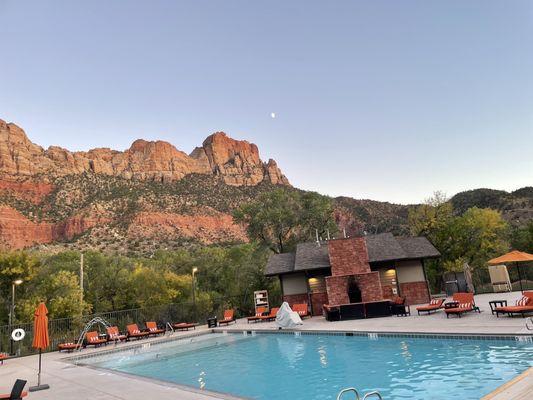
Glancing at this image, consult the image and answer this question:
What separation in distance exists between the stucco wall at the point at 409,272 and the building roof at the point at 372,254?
749mm

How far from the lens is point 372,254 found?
21750mm

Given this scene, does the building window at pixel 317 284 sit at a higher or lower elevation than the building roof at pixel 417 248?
lower

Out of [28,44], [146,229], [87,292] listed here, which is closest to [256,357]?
[87,292]

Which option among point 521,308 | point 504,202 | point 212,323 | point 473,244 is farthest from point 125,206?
point 521,308

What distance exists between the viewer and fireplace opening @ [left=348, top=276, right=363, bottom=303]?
20.1 meters

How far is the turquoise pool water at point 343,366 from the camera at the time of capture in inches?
282

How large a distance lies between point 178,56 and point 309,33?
1001 cm

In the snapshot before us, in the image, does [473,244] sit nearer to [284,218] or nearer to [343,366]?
[284,218]

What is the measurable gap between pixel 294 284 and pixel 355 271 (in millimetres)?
4680

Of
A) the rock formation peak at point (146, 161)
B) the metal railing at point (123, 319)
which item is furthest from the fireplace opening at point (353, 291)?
the rock formation peak at point (146, 161)

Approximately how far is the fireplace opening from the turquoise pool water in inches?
234

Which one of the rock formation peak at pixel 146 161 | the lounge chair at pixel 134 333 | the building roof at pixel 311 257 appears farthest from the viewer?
the rock formation peak at pixel 146 161

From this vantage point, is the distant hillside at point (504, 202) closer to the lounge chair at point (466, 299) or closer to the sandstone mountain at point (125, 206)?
the sandstone mountain at point (125, 206)

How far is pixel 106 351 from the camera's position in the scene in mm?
16125
